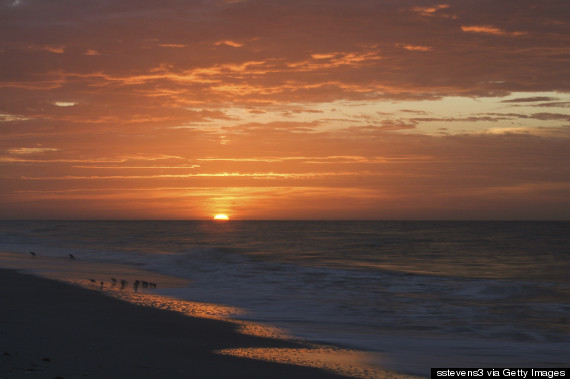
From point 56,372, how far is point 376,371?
495cm

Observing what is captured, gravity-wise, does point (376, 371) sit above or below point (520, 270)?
below

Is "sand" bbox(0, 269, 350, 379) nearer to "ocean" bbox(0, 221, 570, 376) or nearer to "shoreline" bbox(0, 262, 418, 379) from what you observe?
"shoreline" bbox(0, 262, 418, 379)

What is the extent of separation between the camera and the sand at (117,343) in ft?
25.8

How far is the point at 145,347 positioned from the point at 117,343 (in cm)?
53

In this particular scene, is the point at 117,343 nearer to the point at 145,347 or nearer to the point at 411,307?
the point at 145,347

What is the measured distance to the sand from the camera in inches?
309

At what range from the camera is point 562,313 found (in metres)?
16.7

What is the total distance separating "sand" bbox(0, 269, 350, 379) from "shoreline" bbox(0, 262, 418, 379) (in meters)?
0.01

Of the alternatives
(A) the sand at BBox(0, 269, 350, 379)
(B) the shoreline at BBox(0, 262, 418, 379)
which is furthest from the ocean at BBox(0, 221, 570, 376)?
(A) the sand at BBox(0, 269, 350, 379)

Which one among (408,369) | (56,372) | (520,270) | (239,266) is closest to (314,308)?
(408,369)

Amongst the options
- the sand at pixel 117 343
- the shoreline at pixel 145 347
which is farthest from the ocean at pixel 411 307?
the sand at pixel 117 343

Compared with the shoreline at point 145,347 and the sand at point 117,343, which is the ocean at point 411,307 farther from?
the sand at point 117,343

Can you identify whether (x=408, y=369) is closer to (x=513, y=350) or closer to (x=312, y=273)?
(x=513, y=350)

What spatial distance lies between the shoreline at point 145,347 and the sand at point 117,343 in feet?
0.05
